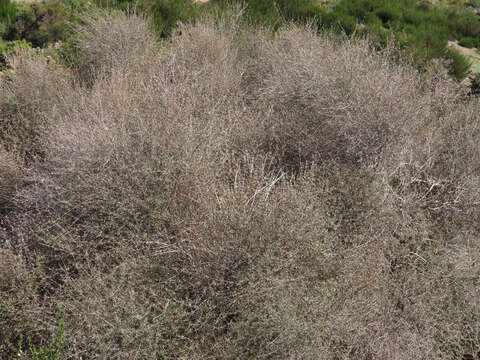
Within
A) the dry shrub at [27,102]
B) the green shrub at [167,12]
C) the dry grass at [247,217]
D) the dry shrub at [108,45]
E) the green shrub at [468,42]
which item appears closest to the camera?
the dry grass at [247,217]

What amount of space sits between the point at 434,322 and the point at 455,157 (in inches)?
59.6

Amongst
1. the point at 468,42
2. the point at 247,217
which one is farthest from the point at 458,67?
the point at 247,217

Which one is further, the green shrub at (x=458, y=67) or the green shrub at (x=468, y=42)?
the green shrub at (x=468, y=42)

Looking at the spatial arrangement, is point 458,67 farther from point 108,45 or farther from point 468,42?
point 108,45

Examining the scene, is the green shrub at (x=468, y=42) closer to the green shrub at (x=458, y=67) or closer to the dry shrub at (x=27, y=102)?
the green shrub at (x=458, y=67)

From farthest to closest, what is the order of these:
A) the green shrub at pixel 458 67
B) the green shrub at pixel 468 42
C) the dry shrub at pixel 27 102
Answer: the green shrub at pixel 468 42 < the green shrub at pixel 458 67 < the dry shrub at pixel 27 102

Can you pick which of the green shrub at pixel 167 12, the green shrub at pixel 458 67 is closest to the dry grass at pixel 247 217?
the green shrub at pixel 458 67

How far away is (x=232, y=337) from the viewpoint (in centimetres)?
255

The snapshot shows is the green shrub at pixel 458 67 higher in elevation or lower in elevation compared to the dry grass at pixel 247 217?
higher

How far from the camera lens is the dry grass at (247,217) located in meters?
2.52

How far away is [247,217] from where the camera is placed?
269 cm

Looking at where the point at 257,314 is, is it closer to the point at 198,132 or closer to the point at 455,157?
the point at 198,132

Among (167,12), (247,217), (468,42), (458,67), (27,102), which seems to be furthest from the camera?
(468,42)

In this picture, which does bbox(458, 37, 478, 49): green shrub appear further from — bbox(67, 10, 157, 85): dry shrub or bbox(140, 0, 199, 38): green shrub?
bbox(67, 10, 157, 85): dry shrub
